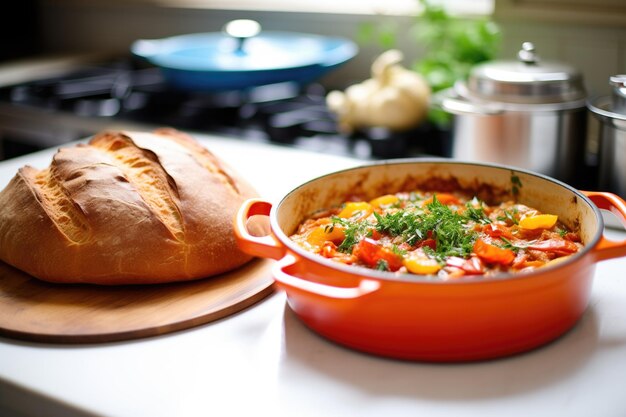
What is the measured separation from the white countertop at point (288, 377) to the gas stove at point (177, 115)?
94 cm

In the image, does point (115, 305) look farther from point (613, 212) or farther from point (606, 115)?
point (606, 115)

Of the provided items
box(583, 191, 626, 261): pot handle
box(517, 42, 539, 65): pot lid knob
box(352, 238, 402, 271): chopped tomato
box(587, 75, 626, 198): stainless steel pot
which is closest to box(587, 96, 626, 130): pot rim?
box(587, 75, 626, 198): stainless steel pot

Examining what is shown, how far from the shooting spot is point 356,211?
120cm

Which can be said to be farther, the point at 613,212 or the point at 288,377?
the point at 613,212

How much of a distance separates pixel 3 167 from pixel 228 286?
836 mm

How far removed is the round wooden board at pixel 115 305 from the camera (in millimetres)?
998

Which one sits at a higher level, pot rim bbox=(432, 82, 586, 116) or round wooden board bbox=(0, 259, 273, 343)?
pot rim bbox=(432, 82, 586, 116)

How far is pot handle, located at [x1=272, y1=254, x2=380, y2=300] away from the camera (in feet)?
2.81

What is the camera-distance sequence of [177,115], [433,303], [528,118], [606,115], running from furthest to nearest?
[177,115], [528,118], [606,115], [433,303]

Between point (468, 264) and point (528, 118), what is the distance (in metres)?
0.63

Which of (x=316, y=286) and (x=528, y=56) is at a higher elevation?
(x=528, y=56)

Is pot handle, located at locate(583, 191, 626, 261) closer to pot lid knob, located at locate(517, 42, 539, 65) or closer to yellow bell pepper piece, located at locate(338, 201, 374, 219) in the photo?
yellow bell pepper piece, located at locate(338, 201, 374, 219)

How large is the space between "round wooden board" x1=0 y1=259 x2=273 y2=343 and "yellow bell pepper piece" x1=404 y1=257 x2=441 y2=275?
248 mm

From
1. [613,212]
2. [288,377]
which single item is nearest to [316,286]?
[288,377]
